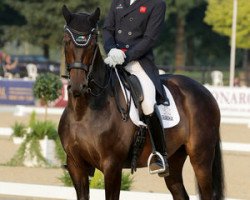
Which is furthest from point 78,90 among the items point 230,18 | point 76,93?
point 230,18

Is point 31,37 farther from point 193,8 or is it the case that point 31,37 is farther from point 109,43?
point 109,43

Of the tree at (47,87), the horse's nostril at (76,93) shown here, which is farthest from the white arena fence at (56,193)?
the tree at (47,87)

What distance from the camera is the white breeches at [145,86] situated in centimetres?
709

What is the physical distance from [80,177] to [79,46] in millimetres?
1127

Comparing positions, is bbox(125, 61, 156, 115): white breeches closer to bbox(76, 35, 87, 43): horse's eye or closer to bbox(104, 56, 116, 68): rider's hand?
Result: bbox(104, 56, 116, 68): rider's hand

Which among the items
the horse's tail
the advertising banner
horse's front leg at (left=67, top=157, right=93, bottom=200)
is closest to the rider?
horse's front leg at (left=67, top=157, right=93, bottom=200)

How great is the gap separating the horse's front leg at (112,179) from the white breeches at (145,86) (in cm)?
59

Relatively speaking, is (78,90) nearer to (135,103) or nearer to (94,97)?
(94,97)

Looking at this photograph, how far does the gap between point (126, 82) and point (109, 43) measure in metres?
0.37

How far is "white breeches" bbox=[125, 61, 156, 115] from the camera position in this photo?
7.09 meters

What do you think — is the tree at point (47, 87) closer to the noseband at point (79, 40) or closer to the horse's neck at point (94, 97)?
the horse's neck at point (94, 97)

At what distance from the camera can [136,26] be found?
7254 millimetres

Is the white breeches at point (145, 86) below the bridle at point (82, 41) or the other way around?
below

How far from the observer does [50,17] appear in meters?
53.1
